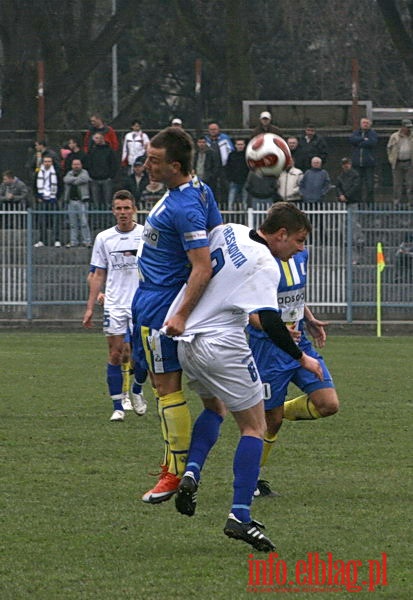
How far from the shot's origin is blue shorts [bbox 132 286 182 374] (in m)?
7.22

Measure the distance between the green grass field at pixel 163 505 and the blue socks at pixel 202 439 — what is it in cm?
41

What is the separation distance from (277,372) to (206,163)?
17840 mm

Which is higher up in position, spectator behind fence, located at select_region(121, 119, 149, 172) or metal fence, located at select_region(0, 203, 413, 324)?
spectator behind fence, located at select_region(121, 119, 149, 172)

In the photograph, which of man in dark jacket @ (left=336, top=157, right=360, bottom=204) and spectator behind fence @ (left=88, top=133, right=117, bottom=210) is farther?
spectator behind fence @ (left=88, top=133, right=117, bottom=210)

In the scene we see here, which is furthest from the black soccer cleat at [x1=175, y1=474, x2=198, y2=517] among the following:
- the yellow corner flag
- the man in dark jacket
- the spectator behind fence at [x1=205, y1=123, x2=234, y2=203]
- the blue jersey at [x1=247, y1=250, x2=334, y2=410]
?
the man in dark jacket

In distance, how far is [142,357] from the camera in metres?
7.66

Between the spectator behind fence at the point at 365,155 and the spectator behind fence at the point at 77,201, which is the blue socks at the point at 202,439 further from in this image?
the spectator behind fence at the point at 365,155

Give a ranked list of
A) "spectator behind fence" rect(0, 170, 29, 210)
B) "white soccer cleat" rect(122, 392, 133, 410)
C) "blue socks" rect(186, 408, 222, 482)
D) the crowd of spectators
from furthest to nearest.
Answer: "spectator behind fence" rect(0, 170, 29, 210), the crowd of spectators, "white soccer cleat" rect(122, 392, 133, 410), "blue socks" rect(186, 408, 222, 482)

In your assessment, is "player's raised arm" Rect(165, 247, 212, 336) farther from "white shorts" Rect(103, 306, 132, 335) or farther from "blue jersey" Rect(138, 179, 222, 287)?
"white shorts" Rect(103, 306, 132, 335)

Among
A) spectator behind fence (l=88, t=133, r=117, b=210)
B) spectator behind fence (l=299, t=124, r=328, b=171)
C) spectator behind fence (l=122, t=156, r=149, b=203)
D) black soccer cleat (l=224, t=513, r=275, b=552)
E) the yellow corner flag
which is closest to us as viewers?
black soccer cleat (l=224, t=513, r=275, b=552)

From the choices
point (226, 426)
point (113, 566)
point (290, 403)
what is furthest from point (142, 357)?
point (226, 426)

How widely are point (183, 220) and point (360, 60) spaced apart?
4356 cm

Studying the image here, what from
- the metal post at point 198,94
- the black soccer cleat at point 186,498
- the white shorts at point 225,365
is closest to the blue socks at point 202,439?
the black soccer cleat at point 186,498

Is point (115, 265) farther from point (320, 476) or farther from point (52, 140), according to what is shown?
point (52, 140)
